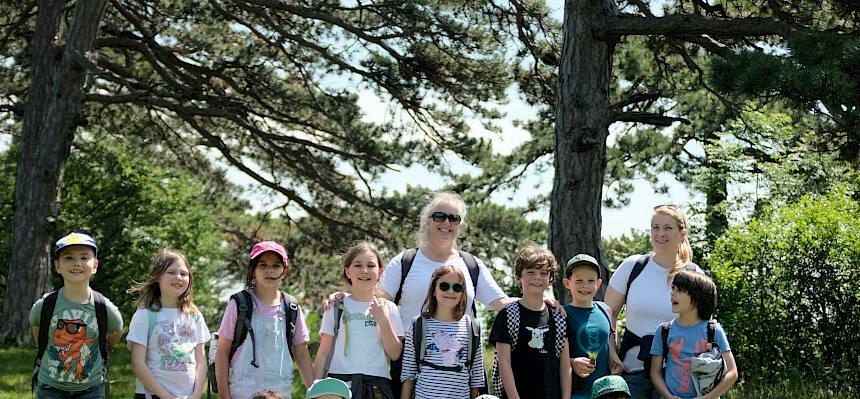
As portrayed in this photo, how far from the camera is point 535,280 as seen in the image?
524 centimetres

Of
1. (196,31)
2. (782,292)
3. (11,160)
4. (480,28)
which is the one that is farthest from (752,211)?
(11,160)

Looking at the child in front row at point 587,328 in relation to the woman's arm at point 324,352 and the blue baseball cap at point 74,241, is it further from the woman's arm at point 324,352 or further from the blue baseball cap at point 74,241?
the blue baseball cap at point 74,241

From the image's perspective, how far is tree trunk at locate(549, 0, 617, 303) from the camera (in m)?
9.84

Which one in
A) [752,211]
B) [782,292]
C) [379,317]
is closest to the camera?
[379,317]

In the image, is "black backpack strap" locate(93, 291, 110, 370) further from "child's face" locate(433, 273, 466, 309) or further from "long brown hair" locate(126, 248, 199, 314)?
"child's face" locate(433, 273, 466, 309)

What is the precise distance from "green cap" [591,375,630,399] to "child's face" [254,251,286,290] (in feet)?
5.80

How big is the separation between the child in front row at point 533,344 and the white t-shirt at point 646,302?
0.47 m

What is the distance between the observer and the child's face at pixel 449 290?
5.20 metres

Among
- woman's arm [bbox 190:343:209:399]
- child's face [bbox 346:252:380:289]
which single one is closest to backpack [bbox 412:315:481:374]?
child's face [bbox 346:252:380:289]

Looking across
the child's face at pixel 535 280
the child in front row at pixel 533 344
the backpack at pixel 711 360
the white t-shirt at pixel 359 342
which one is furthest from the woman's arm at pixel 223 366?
the backpack at pixel 711 360

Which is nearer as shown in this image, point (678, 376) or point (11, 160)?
point (678, 376)

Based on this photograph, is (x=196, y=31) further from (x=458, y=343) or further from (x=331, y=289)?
(x=458, y=343)

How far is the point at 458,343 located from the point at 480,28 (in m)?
9.49

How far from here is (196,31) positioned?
643 inches
